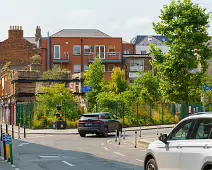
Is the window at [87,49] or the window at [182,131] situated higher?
the window at [87,49]

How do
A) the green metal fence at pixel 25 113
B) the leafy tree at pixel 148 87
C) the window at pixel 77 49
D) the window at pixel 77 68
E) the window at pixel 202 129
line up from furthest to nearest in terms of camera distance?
the window at pixel 77 49, the window at pixel 77 68, the leafy tree at pixel 148 87, the green metal fence at pixel 25 113, the window at pixel 202 129

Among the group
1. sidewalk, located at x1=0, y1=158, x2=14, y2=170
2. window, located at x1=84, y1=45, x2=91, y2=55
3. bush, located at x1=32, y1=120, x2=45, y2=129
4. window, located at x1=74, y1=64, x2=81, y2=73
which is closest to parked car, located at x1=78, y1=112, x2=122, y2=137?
bush, located at x1=32, y1=120, x2=45, y2=129

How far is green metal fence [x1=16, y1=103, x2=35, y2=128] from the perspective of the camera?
5075cm

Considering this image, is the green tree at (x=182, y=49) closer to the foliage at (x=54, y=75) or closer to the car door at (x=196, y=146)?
the car door at (x=196, y=146)

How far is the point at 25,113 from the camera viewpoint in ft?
174

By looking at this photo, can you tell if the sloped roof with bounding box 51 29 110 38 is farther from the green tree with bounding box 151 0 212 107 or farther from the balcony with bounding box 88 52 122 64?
the green tree with bounding box 151 0 212 107

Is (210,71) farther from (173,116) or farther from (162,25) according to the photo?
(162,25)

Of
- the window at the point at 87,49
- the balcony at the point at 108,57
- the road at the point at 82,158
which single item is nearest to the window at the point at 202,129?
the road at the point at 82,158

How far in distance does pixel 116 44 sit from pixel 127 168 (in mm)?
69307

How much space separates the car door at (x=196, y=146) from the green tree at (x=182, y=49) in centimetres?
1725

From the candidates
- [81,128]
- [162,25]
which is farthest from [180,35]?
[81,128]

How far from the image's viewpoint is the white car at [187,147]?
10.4 metres

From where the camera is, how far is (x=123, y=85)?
68.7 metres

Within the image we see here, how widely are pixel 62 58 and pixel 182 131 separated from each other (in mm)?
73903
